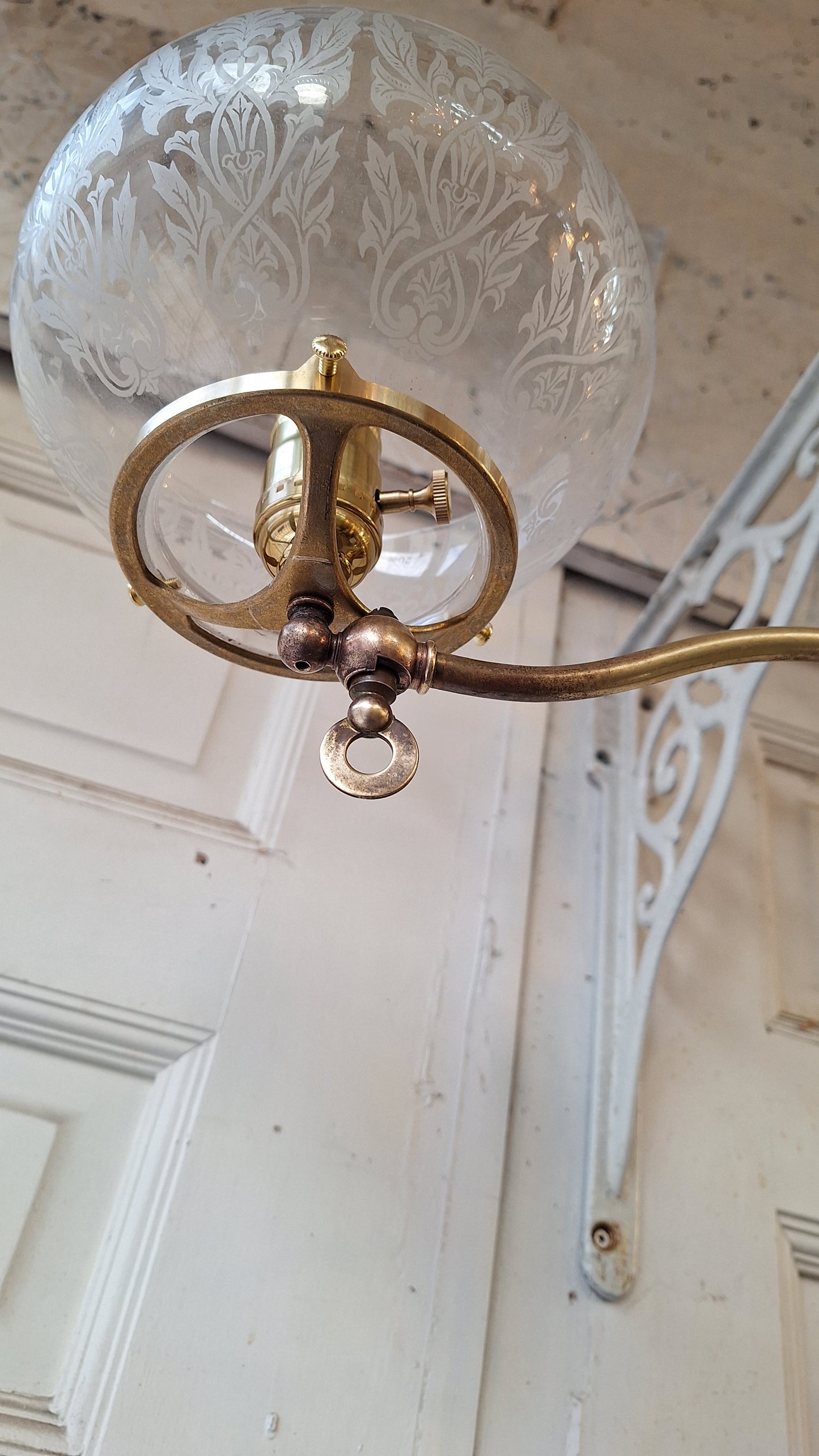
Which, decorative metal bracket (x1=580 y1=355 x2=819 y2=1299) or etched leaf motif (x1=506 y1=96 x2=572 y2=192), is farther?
decorative metal bracket (x1=580 y1=355 x2=819 y2=1299)

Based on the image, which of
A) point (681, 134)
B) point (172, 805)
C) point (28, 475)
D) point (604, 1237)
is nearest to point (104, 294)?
point (172, 805)

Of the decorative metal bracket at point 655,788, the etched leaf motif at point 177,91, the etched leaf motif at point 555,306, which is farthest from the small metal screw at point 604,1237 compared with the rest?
the etched leaf motif at point 177,91

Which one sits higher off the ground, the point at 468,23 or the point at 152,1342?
the point at 468,23

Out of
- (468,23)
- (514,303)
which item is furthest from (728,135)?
(514,303)

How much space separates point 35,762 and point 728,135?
Answer: 0.84m

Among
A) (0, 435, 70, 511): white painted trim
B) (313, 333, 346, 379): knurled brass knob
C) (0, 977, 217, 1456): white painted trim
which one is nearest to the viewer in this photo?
(313, 333, 346, 379): knurled brass knob

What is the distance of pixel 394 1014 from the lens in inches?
26.3

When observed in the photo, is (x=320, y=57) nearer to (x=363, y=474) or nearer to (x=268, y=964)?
(x=363, y=474)

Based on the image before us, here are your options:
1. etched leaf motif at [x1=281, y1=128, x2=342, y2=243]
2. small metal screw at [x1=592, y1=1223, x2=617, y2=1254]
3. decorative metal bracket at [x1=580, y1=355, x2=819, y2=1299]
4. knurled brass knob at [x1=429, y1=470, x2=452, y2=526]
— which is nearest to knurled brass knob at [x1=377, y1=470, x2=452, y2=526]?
knurled brass knob at [x1=429, y1=470, x2=452, y2=526]

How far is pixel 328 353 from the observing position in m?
0.33

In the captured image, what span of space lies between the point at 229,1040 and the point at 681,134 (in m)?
0.89

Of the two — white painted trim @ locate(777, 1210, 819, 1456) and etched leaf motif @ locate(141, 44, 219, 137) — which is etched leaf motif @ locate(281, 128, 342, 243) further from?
white painted trim @ locate(777, 1210, 819, 1456)

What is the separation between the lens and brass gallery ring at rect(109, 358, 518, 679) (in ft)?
1.07

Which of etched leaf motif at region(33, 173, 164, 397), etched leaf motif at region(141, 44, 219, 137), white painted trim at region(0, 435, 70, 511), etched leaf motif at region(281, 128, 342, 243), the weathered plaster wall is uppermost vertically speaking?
the weathered plaster wall
